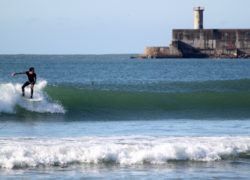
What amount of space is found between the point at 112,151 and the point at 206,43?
79.2m

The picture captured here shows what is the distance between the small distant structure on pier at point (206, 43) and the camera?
3351 inches

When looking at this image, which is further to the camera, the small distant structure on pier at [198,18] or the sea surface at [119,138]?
the small distant structure on pier at [198,18]

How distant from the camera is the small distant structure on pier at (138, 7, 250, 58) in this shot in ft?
279

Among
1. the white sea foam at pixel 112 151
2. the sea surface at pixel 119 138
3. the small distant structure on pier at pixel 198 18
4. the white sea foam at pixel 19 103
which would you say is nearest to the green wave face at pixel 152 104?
the sea surface at pixel 119 138

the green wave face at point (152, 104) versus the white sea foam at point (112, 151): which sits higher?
the white sea foam at point (112, 151)

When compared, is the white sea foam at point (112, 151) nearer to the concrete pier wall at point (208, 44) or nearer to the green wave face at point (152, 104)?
the green wave face at point (152, 104)

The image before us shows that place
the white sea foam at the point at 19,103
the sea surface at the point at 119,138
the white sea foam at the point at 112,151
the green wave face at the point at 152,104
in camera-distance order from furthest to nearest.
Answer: the green wave face at the point at 152,104
the white sea foam at the point at 19,103
the white sea foam at the point at 112,151
the sea surface at the point at 119,138

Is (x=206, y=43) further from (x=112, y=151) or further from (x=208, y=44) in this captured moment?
(x=112, y=151)

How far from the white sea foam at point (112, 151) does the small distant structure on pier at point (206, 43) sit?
7393 centimetres

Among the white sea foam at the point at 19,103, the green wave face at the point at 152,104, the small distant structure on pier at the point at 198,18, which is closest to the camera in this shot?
the white sea foam at the point at 19,103

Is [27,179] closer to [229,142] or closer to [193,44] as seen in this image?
[229,142]

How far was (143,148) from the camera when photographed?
10.2 meters

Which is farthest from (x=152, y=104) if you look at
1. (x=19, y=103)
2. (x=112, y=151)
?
(x=112, y=151)

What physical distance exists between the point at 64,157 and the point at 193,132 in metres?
4.02
